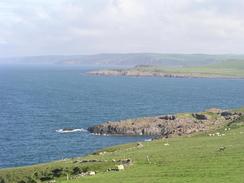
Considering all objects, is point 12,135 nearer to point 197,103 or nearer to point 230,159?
point 230,159

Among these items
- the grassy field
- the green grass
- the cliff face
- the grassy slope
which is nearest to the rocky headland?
the cliff face

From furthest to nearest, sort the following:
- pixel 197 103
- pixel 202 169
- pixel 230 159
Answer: pixel 197 103, pixel 230 159, pixel 202 169

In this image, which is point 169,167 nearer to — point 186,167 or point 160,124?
point 186,167

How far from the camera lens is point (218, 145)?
61469mm

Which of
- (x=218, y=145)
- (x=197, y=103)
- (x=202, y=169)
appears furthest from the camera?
(x=197, y=103)

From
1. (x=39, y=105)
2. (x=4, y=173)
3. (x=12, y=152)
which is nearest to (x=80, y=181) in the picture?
(x=4, y=173)

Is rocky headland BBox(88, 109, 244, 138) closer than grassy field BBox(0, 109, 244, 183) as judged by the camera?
No

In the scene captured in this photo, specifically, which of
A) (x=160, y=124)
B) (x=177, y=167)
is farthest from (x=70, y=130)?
(x=177, y=167)

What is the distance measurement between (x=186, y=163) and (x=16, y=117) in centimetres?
10572

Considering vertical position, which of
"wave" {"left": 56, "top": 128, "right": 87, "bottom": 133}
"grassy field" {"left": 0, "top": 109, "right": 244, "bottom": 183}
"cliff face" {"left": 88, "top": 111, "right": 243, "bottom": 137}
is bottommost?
"wave" {"left": 56, "top": 128, "right": 87, "bottom": 133}

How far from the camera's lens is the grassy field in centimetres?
4434

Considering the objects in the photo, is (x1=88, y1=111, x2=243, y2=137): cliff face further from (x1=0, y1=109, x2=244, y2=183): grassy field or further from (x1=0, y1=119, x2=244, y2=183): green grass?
(x1=0, y1=119, x2=244, y2=183): green grass

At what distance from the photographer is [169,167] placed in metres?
49.4

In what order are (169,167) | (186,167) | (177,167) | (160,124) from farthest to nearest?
(160,124), (169,167), (177,167), (186,167)
